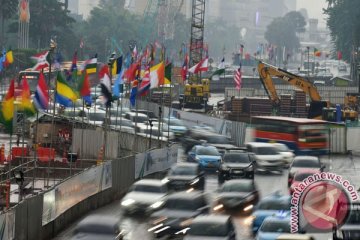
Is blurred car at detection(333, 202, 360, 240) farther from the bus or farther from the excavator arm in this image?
the excavator arm

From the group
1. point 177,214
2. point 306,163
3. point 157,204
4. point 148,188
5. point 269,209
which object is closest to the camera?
point 177,214

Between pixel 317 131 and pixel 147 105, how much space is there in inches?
1016

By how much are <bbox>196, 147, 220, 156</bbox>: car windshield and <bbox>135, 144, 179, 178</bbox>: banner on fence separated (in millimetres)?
1452

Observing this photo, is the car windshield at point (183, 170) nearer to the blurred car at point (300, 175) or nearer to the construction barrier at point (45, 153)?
the blurred car at point (300, 175)

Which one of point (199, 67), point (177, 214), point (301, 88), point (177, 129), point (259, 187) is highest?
point (199, 67)

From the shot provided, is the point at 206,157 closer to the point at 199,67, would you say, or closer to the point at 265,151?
the point at 265,151

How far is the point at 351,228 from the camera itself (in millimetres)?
28984

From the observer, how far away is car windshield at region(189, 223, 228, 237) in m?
29.6

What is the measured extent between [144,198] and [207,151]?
1563 cm

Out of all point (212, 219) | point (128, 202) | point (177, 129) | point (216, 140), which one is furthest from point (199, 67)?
point (212, 219)

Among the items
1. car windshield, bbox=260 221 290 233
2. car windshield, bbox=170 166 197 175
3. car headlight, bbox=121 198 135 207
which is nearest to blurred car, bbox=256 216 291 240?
car windshield, bbox=260 221 290 233

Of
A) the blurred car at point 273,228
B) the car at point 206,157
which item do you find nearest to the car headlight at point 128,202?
the blurred car at point 273,228

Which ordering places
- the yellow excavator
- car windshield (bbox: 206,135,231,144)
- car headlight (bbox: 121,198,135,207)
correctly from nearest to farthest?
car headlight (bbox: 121,198,135,207) → car windshield (bbox: 206,135,231,144) → the yellow excavator

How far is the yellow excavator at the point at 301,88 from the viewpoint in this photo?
81.8 meters
